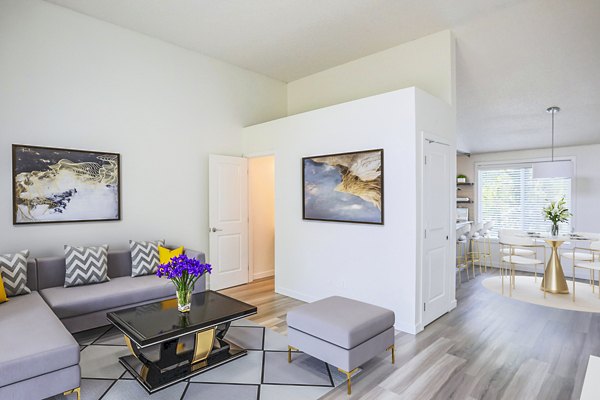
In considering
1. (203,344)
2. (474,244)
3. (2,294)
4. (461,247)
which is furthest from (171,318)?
(474,244)

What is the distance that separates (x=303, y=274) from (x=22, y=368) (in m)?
3.16

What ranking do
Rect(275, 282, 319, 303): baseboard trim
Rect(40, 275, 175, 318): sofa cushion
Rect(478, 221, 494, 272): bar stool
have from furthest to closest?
Rect(478, 221, 494, 272): bar stool, Rect(275, 282, 319, 303): baseboard trim, Rect(40, 275, 175, 318): sofa cushion

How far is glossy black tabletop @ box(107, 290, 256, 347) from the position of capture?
246cm

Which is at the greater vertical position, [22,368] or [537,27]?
[537,27]

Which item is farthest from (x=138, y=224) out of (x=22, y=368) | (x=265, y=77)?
(x=265, y=77)

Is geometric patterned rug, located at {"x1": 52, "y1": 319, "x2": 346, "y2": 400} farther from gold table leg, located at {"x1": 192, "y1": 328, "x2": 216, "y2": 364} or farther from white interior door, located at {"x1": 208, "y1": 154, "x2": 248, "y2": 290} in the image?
white interior door, located at {"x1": 208, "y1": 154, "x2": 248, "y2": 290}

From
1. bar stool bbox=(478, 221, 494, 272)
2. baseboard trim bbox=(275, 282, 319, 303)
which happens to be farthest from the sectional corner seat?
bar stool bbox=(478, 221, 494, 272)

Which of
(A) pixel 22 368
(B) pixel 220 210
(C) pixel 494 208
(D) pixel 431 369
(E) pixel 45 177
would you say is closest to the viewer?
(A) pixel 22 368

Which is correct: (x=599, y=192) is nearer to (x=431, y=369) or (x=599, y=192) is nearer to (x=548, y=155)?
(x=548, y=155)

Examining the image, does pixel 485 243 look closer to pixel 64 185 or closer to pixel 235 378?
pixel 235 378

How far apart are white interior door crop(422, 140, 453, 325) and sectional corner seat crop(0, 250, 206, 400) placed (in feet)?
8.76

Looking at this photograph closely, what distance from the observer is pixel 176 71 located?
479 cm

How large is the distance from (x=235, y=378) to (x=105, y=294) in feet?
5.43

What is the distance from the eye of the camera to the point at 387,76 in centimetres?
489
